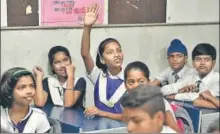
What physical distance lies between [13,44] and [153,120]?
1.58ft

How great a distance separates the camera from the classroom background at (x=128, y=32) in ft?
4.46

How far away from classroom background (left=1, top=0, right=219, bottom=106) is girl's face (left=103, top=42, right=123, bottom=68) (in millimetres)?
21

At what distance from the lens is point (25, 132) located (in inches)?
53.8

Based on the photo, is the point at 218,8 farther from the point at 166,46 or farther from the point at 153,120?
the point at 153,120

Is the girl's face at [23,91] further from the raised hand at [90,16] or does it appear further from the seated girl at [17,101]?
the raised hand at [90,16]

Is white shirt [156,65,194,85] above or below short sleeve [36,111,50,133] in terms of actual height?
above

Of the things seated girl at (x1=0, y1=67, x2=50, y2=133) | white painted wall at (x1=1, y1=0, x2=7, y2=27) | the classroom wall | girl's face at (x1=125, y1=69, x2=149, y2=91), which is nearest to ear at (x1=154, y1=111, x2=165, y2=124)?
girl's face at (x1=125, y1=69, x2=149, y2=91)

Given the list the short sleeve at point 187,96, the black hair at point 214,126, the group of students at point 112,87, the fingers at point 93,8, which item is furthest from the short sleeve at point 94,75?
the black hair at point 214,126

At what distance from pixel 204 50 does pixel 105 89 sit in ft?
1.27

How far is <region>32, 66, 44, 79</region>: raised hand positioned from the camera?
141 centimetres

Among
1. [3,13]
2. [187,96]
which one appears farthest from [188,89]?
[3,13]

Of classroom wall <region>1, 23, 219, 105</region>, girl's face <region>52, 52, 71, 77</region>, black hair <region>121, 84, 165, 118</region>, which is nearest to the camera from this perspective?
black hair <region>121, 84, 165, 118</region>

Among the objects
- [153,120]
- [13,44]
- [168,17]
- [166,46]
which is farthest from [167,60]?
[13,44]

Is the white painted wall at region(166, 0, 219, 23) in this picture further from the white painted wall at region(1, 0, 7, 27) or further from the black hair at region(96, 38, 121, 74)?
the white painted wall at region(1, 0, 7, 27)
